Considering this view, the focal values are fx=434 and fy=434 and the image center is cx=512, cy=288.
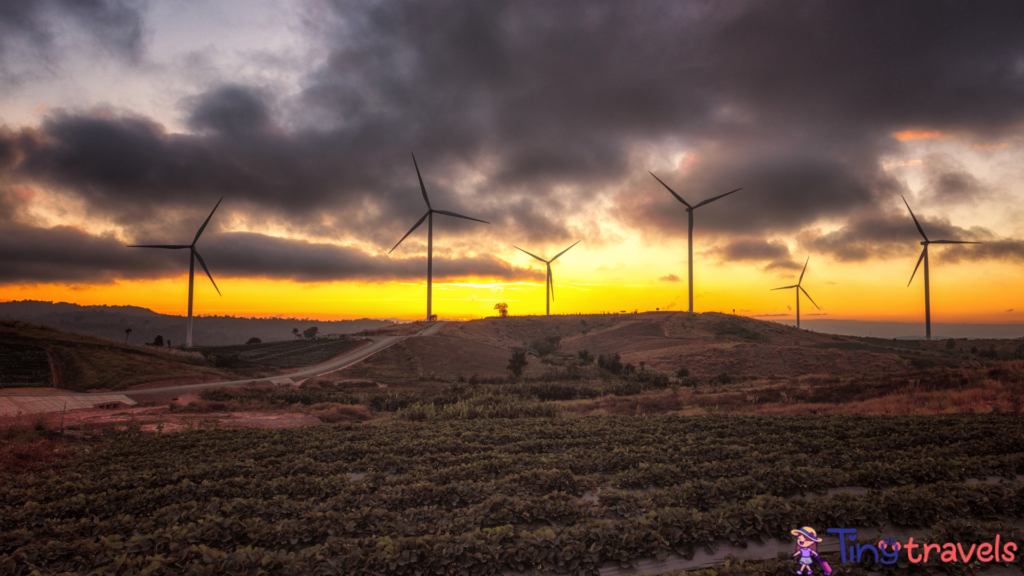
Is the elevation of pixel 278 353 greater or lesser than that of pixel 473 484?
lesser

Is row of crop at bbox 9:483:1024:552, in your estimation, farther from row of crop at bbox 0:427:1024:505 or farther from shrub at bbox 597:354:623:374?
shrub at bbox 597:354:623:374

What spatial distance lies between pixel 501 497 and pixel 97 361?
62.2m

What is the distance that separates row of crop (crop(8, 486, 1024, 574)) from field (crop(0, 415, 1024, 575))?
4 centimetres

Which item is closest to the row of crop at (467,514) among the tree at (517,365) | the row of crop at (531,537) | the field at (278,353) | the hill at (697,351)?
the row of crop at (531,537)

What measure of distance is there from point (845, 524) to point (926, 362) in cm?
7631

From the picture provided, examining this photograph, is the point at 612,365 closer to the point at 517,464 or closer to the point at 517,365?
the point at 517,365

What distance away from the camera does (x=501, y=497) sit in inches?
492

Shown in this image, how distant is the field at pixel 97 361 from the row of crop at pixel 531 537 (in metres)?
48.1

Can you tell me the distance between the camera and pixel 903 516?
1088 cm

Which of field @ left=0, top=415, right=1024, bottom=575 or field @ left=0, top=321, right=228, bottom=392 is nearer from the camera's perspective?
field @ left=0, top=415, right=1024, bottom=575

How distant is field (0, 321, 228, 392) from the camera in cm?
4672
